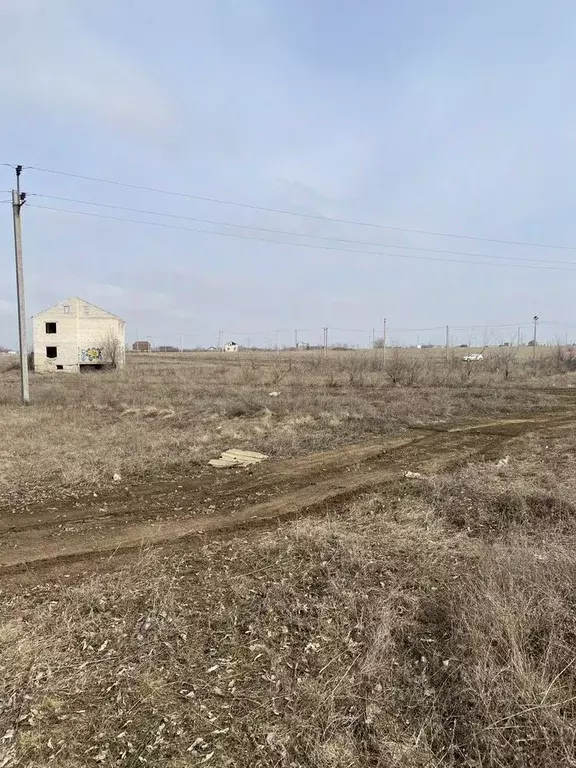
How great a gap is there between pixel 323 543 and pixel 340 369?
26.8m

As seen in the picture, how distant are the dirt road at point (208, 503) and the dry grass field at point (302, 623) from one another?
0.19 feet

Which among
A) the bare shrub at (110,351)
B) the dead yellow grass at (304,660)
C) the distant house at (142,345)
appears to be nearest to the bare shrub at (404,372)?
the dead yellow grass at (304,660)

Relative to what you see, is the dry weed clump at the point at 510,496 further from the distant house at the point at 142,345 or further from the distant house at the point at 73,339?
the distant house at the point at 142,345

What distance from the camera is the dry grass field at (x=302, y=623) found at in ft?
8.30

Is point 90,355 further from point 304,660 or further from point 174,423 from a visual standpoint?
point 304,660

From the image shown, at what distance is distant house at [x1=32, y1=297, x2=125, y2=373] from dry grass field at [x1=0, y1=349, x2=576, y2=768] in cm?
3820

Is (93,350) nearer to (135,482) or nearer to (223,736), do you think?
(135,482)

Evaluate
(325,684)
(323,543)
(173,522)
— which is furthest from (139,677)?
(173,522)

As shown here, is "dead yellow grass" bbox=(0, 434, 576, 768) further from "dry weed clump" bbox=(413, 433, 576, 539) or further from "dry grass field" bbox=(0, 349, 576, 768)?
"dry weed clump" bbox=(413, 433, 576, 539)

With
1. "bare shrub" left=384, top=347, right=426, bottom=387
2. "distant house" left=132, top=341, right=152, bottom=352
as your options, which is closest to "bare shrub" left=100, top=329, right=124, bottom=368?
"bare shrub" left=384, top=347, right=426, bottom=387

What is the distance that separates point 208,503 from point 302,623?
3.56 metres

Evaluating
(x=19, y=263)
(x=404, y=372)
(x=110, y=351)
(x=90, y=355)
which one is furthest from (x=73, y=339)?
(x=404, y=372)

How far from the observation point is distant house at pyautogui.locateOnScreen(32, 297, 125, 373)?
43812 mm

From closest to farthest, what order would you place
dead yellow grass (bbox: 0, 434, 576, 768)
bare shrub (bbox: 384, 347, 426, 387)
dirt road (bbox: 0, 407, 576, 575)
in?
dead yellow grass (bbox: 0, 434, 576, 768), dirt road (bbox: 0, 407, 576, 575), bare shrub (bbox: 384, 347, 426, 387)
